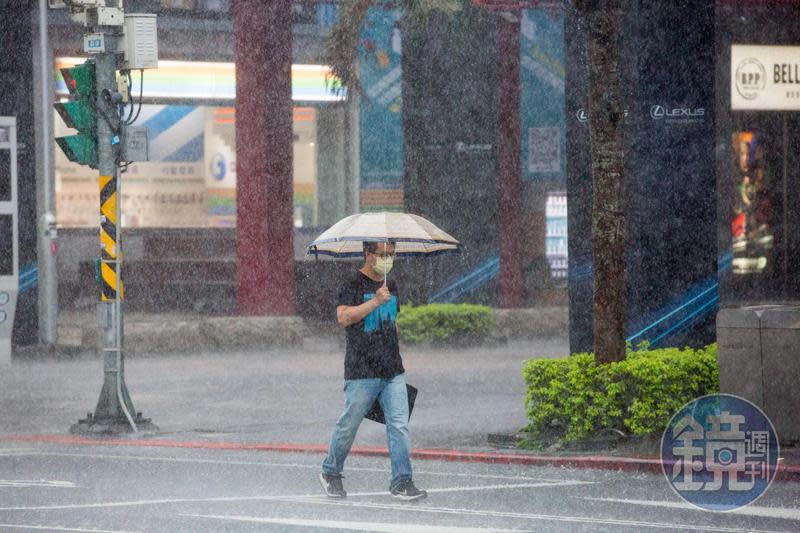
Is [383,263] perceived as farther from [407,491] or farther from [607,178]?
[607,178]

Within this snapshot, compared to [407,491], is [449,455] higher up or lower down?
lower down

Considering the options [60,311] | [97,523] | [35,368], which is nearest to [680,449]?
[97,523]

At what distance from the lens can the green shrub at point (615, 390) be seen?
42.0 feet

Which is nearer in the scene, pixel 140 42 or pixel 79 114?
pixel 140 42

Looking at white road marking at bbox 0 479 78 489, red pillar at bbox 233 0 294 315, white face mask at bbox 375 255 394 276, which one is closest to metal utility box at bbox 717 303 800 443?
white face mask at bbox 375 255 394 276

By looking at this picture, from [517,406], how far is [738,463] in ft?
15.9

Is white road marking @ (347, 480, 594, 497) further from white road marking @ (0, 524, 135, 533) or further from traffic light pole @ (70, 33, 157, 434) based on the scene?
traffic light pole @ (70, 33, 157, 434)

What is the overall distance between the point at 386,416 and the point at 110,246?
585 cm

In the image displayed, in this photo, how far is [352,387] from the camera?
1052 centimetres

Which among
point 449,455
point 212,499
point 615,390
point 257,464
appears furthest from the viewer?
point 449,455

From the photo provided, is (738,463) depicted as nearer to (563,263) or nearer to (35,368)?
(35,368)

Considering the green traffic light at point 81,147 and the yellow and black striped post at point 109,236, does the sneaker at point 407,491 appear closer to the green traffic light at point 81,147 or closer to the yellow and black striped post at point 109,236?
the yellow and black striped post at point 109,236

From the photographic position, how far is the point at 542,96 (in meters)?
27.7

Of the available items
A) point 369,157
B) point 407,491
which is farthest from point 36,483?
point 369,157
